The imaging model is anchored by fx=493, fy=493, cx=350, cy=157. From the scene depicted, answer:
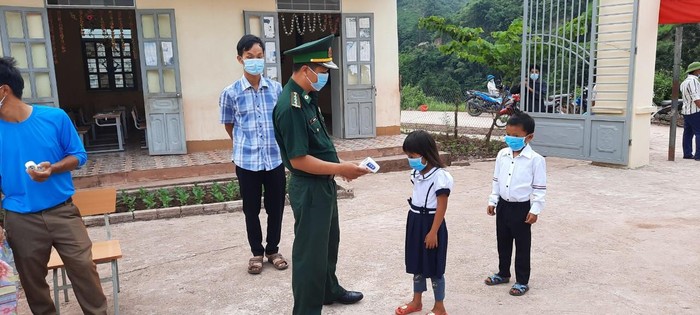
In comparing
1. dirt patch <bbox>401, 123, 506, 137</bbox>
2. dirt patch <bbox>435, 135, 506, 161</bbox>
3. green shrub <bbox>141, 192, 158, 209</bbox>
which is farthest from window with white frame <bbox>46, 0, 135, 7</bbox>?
dirt patch <bbox>401, 123, 506, 137</bbox>

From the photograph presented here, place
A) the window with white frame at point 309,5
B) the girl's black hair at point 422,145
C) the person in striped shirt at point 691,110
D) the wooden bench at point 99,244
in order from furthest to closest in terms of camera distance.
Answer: the window with white frame at point 309,5
the person in striped shirt at point 691,110
the wooden bench at point 99,244
the girl's black hair at point 422,145

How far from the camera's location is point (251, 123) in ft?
12.7

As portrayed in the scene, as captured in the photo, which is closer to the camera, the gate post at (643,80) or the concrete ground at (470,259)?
the concrete ground at (470,259)

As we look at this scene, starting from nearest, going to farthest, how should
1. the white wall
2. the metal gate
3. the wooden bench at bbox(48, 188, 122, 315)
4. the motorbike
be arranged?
the wooden bench at bbox(48, 188, 122, 315) → the white wall → the metal gate → the motorbike

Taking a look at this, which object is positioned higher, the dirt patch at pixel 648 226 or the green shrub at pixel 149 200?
the green shrub at pixel 149 200

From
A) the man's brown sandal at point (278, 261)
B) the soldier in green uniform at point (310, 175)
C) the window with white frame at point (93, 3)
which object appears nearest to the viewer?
the soldier in green uniform at point (310, 175)

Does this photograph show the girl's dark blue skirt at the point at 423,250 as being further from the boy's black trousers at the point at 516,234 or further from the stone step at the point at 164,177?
the stone step at the point at 164,177

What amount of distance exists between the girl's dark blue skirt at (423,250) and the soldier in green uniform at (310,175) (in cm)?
55

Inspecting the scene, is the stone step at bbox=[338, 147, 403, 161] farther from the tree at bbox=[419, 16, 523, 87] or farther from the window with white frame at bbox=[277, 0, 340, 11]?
the window with white frame at bbox=[277, 0, 340, 11]

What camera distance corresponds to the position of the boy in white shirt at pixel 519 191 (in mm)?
3281

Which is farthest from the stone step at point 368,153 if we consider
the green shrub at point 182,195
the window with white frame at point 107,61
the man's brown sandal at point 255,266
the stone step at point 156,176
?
the window with white frame at point 107,61

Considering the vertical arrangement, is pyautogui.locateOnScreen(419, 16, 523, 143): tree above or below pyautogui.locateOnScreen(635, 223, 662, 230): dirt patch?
above

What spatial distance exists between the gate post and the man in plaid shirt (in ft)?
18.4

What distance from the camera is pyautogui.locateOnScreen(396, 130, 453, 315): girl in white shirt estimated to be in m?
2.90
